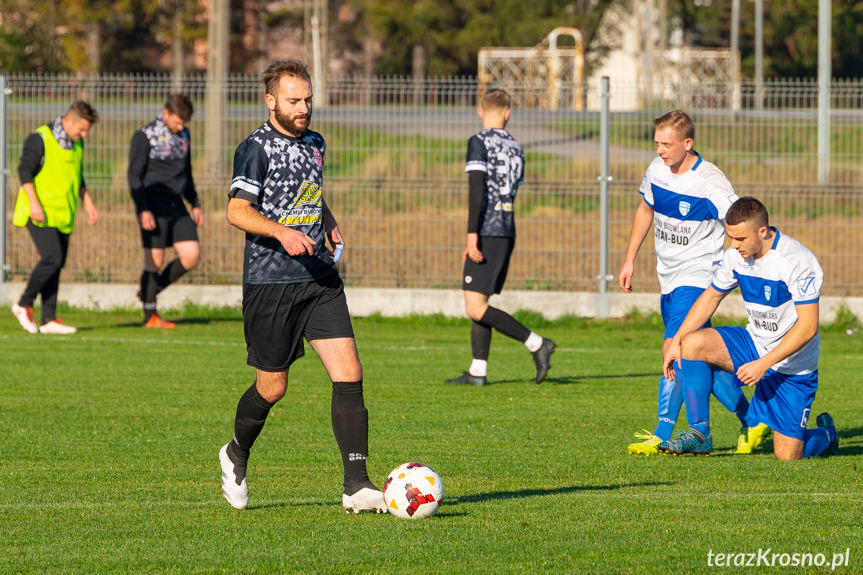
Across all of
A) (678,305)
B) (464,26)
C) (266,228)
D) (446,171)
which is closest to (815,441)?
(678,305)

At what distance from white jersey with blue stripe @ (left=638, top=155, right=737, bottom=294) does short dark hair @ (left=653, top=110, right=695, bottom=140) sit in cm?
27

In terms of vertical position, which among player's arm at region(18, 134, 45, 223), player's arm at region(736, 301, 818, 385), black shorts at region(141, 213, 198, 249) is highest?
player's arm at region(18, 134, 45, 223)

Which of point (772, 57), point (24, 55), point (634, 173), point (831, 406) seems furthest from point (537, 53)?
point (831, 406)

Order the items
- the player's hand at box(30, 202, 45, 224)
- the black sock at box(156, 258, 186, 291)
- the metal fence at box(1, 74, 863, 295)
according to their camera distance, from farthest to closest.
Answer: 1. the metal fence at box(1, 74, 863, 295)
2. the black sock at box(156, 258, 186, 291)
3. the player's hand at box(30, 202, 45, 224)

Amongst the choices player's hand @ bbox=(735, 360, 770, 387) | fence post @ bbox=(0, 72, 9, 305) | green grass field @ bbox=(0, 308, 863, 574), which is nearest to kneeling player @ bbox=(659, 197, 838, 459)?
player's hand @ bbox=(735, 360, 770, 387)

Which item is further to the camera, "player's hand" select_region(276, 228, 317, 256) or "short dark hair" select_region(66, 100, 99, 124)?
"short dark hair" select_region(66, 100, 99, 124)

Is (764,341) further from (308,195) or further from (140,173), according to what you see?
(140,173)

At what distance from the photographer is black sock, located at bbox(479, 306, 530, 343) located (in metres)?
10.2

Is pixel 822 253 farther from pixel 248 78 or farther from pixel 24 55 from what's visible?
pixel 24 55

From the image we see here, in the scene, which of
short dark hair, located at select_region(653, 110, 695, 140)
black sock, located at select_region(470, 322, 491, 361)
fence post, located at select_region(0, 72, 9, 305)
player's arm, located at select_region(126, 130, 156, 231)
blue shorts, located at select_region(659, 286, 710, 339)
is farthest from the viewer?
fence post, located at select_region(0, 72, 9, 305)

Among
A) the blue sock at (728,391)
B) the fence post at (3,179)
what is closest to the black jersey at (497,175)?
the blue sock at (728,391)

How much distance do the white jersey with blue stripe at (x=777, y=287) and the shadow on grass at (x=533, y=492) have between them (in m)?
1.27

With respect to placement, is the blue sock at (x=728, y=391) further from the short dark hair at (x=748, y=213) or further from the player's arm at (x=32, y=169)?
the player's arm at (x=32, y=169)

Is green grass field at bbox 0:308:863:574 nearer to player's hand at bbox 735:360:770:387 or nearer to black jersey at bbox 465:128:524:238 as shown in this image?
player's hand at bbox 735:360:770:387
